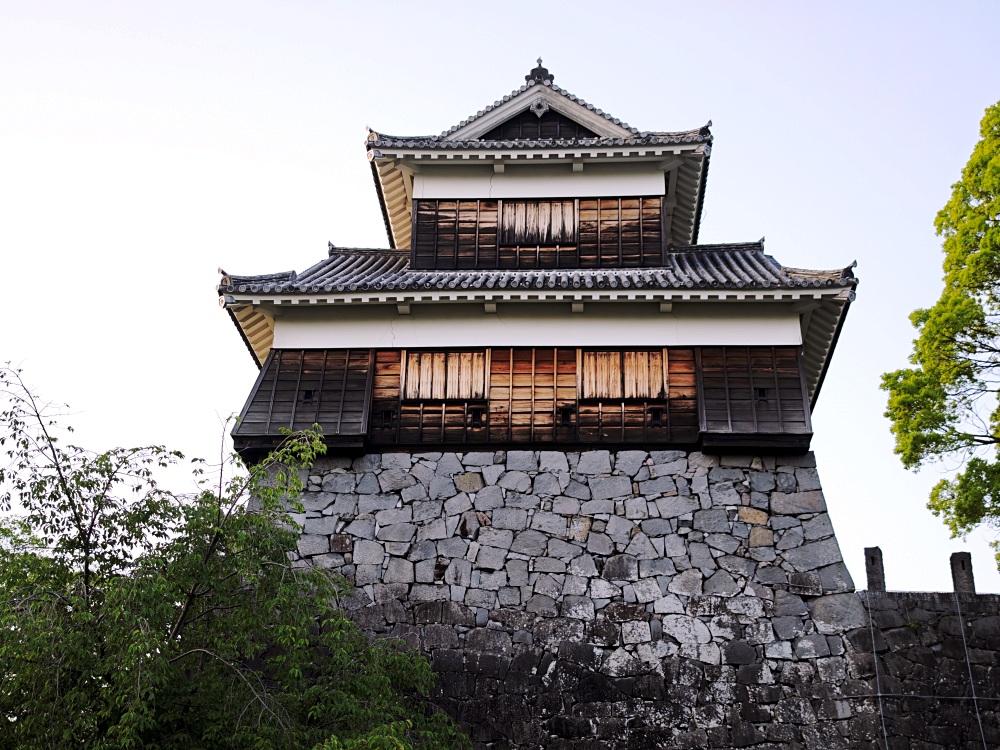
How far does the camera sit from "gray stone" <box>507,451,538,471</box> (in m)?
13.1

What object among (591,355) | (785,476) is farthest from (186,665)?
(785,476)

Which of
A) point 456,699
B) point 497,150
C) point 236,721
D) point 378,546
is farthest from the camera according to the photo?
point 497,150

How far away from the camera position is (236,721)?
845 cm

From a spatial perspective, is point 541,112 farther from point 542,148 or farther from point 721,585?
point 721,585

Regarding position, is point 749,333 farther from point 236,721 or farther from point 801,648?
point 236,721

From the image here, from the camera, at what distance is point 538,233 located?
1568cm

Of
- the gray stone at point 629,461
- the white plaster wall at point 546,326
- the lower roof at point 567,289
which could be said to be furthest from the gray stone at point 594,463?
the lower roof at point 567,289

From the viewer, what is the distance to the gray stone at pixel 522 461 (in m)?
13.1

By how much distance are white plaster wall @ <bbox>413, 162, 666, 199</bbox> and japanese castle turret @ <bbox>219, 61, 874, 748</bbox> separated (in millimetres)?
256

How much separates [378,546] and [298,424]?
2091mm

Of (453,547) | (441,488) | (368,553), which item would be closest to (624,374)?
(441,488)

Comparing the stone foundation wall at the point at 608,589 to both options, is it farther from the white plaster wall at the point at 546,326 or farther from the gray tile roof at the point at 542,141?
the gray tile roof at the point at 542,141

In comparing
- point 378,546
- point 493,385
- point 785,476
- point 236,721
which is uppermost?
point 493,385

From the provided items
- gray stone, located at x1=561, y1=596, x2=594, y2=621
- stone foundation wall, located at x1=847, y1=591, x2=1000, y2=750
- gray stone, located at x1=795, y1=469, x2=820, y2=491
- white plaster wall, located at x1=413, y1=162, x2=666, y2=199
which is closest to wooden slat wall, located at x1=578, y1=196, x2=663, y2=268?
white plaster wall, located at x1=413, y1=162, x2=666, y2=199
